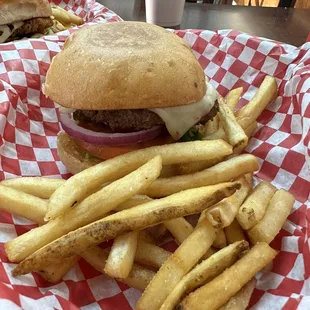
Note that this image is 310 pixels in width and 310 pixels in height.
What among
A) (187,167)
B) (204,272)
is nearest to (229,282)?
(204,272)

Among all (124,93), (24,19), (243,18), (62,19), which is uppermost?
(124,93)

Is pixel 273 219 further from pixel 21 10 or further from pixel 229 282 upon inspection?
pixel 21 10

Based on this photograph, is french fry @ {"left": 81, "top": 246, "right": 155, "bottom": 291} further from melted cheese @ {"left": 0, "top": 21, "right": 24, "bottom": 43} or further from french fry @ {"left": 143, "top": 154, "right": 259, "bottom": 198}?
melted cheese @ {"left": 0, "top": 21, "right": 24, "bottom": 43}

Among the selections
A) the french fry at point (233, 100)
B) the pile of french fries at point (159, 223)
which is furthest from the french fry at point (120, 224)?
the french fry at point (233, 100)

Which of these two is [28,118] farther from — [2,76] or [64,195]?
[64,195]

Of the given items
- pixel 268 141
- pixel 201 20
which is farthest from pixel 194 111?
pixel 201 20

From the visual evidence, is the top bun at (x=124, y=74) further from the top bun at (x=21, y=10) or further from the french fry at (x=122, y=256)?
the top bun at (x=21, y=10)
